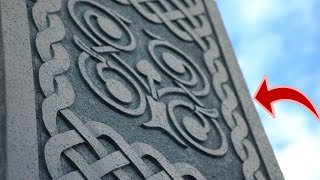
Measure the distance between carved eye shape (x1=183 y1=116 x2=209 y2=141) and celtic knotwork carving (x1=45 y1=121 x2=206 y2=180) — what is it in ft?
0.50

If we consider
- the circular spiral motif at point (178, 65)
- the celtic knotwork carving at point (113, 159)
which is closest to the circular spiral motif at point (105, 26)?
the circular spiral motif at point (178, 65)

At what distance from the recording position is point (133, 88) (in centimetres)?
150

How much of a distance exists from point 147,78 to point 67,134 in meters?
0.48

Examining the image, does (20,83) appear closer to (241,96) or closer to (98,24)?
(98,24)

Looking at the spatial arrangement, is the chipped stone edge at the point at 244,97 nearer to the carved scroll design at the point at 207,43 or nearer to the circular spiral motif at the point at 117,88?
the carved scroll design at the point at 207,43

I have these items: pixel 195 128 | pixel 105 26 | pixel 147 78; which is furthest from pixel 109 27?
pixel 195 128

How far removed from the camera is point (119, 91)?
1.44 m

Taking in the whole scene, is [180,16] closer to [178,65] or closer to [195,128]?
[178,65]

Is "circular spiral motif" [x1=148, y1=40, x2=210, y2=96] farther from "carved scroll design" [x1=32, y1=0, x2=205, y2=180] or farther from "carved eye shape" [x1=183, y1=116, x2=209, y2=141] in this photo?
"carved scroll design" [x1=32, y1=0, x2=205, y2=180]

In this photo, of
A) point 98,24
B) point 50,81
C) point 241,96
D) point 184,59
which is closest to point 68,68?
point 50,81

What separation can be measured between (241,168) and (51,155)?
2.47 ft

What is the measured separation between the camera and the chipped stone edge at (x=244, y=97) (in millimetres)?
1742

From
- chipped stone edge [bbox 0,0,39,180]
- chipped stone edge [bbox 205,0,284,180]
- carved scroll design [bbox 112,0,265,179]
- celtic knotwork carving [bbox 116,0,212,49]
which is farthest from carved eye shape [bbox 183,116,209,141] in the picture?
chipped stone edge [bbox 0,0,39,180]

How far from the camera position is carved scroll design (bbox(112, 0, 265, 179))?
1.71 m
